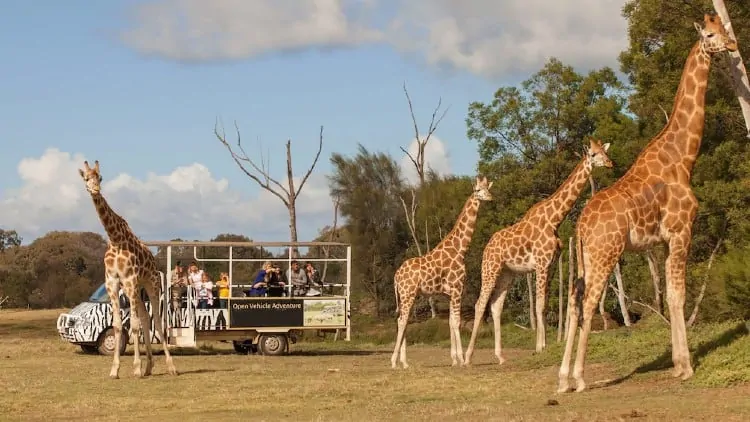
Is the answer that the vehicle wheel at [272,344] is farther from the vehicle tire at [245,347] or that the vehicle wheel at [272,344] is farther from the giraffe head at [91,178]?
the giraffe head at [91,178]

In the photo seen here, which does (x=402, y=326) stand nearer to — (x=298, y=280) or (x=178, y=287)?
(x=298, y=280)

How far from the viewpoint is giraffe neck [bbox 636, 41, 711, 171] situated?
48.7 ft

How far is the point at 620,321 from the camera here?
3628 cm

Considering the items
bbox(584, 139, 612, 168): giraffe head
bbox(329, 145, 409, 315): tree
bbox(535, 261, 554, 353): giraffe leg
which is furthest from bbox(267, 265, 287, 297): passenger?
bbox(329, 145, 409, 315): tree

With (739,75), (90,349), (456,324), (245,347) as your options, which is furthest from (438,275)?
(90,349)

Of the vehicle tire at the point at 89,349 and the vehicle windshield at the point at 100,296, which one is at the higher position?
the vehicle windshield at the point at 100,296

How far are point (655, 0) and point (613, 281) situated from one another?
10.5 meters

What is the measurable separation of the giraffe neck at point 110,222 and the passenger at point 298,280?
7.34 metres

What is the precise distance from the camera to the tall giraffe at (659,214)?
551 inches

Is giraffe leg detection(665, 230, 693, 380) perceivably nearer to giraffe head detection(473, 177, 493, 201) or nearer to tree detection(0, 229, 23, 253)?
giraffe head detection(473, 177, 493, 201)

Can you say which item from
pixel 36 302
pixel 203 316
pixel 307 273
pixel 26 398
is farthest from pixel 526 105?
pixel 36 302

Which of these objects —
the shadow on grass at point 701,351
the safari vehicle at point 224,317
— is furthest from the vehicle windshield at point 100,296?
the shadow on grass at point 701,351

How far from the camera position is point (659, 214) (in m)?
14.4

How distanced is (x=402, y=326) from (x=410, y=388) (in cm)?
440
